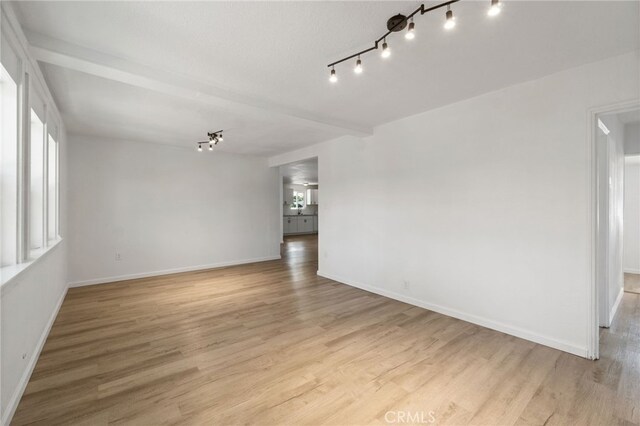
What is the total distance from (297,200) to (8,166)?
11.7 metres

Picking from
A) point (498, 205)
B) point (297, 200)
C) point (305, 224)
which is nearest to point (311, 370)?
point (498, 205)

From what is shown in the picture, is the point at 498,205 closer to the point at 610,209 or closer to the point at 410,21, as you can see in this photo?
the point at 610,209

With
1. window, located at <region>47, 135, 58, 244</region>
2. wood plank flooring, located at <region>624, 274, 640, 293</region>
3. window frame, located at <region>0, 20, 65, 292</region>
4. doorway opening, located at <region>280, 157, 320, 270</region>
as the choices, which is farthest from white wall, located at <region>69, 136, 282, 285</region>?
wood plank flooring, located at <region>624, 274, 640, 293</region>

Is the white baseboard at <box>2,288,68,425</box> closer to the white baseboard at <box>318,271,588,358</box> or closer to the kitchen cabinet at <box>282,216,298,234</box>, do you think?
the white baseboard at <box>318,271,588,358</box>

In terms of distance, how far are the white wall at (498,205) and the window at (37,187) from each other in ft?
13.0

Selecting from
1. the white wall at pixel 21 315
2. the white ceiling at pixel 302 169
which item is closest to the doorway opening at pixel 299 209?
the white ceiling at pixel 302 169

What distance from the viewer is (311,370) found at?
221 centimetres

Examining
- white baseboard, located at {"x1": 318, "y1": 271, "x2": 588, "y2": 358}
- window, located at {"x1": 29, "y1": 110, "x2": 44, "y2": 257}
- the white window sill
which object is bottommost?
white baseboard, located at {"x1": 318, "y1": 271, "x2": 588, "y2": 358}

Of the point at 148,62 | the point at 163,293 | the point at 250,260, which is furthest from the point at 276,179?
the point at 148,62

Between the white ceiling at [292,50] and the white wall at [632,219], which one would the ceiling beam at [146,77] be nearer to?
the white ceiling at [292,50]

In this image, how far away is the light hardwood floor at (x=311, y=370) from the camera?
175 cm

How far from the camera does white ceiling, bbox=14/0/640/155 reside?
1.73 meters

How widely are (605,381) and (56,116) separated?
20.2 feet

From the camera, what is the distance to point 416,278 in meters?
3.69
